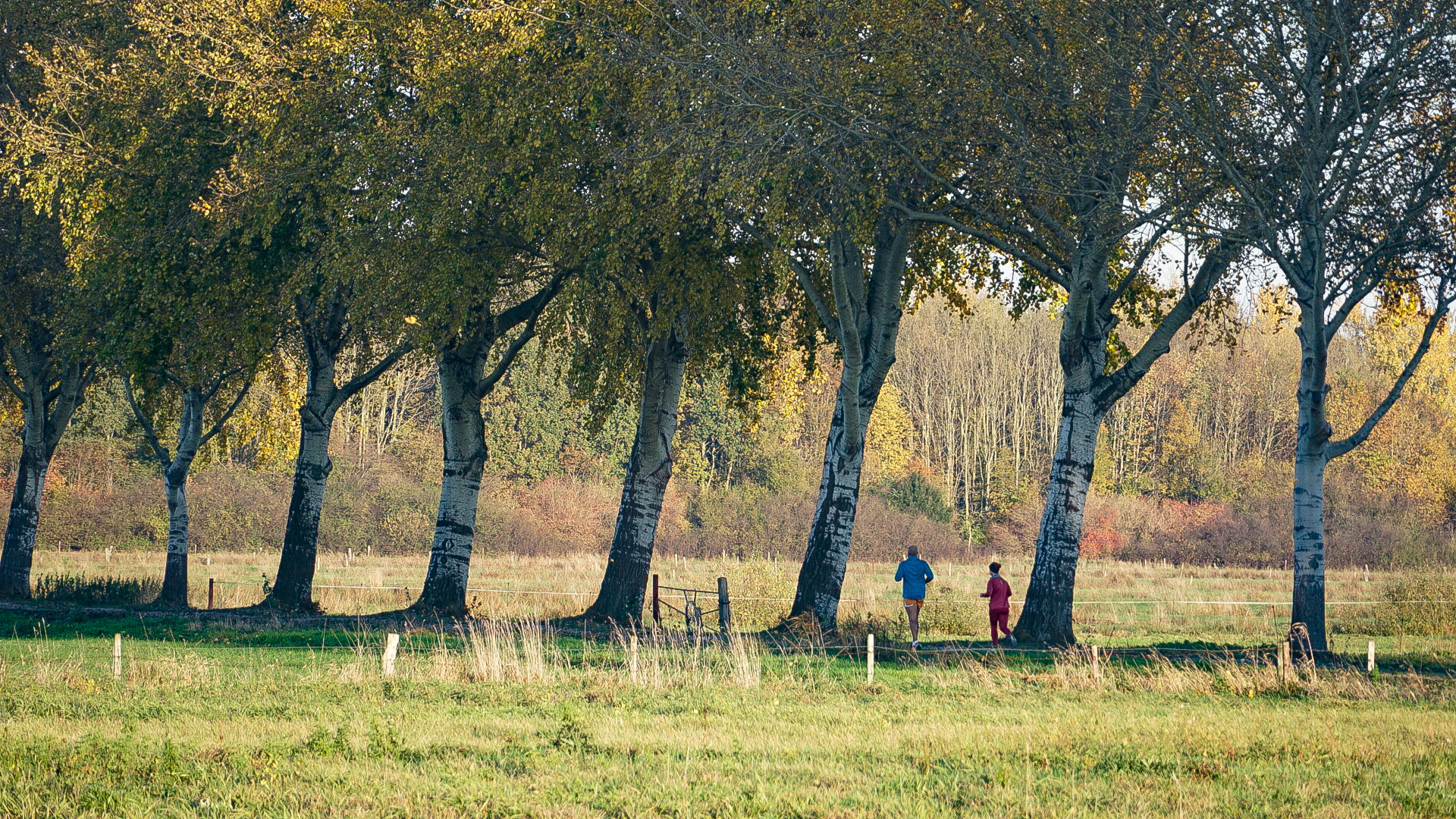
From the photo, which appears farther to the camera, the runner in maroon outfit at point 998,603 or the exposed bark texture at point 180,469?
the exposed bark texture at point 180,469

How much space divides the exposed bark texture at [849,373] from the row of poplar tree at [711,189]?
6cm

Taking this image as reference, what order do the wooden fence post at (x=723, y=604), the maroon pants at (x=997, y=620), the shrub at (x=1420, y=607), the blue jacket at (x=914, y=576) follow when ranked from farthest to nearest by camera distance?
the shrub at (x=1420, y=607) → the wooden fence post at (x=723, y=604) → the blue jacket at (x=914, y=576) → the maroon pants at (x=997, y=620)

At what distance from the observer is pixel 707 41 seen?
1777 centimetres

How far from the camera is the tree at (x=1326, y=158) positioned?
1524 centimetres

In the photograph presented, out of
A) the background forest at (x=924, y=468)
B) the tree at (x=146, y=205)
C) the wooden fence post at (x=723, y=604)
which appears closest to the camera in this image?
the wooden fence post at (x=723, y=604)

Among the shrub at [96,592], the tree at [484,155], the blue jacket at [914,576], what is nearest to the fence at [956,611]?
the blue jacket at [914,576]

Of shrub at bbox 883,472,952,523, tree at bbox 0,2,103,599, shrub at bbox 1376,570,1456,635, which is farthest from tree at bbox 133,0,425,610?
shrub at bbox 883,472,952,523

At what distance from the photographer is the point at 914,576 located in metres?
19.3

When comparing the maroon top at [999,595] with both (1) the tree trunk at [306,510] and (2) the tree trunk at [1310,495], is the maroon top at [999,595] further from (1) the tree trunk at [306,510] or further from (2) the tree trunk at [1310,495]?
(1) the tree trunk at [306,510]

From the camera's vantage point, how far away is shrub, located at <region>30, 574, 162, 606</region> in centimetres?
2578

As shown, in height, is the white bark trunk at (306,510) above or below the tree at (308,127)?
below

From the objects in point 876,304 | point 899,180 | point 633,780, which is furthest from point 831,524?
point 633,780

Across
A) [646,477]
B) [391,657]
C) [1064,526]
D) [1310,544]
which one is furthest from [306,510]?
[1310,544]

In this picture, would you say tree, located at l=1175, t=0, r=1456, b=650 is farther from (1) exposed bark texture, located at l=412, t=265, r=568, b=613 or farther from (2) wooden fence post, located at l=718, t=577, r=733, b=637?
(1) exposed bark texture, located at l=412, t=265, r=568, b=613
